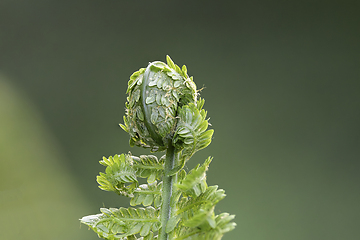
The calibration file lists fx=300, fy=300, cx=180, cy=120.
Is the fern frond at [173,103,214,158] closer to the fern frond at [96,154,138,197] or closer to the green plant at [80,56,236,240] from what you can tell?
the green plant at [80,56,236,240]

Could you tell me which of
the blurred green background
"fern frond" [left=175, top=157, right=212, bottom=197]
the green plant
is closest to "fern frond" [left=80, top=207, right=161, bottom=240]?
the green plant

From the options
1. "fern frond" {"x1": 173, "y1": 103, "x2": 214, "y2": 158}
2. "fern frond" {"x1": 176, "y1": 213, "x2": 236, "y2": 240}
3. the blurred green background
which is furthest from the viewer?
the blurred green background

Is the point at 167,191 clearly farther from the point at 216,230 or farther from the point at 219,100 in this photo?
the point at 219,100

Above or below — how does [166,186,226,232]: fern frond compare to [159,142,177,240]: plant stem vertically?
below

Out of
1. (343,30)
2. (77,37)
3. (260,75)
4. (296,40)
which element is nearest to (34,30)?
(77,37)

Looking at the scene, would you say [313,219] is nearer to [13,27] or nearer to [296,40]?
[296,40]
